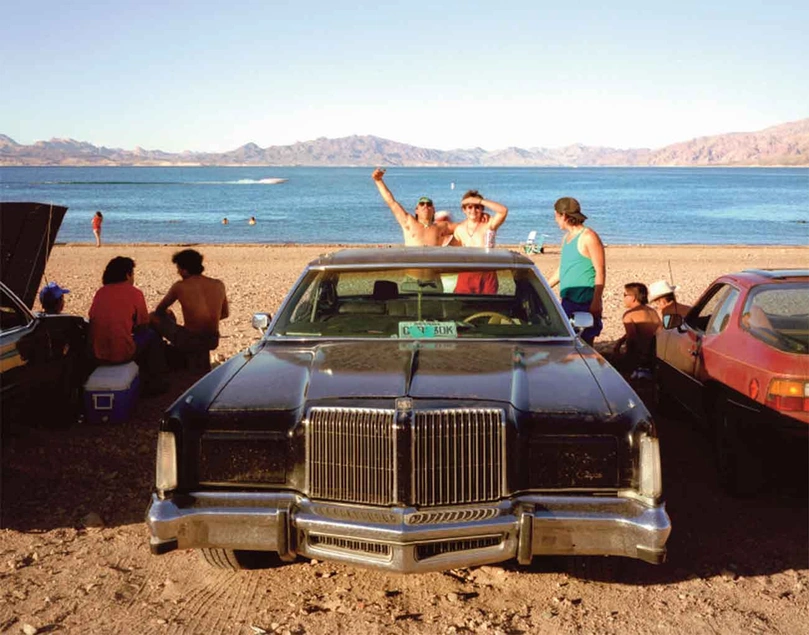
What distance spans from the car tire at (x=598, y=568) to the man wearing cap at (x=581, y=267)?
3127 mm

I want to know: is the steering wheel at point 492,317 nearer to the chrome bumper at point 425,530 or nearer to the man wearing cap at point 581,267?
the chrome bumper at point 425,530

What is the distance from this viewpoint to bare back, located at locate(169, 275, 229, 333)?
846cm

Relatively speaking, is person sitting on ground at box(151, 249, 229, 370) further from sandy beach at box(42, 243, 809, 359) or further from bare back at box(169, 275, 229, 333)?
sandy beach at box(42, 243, 809, 359)

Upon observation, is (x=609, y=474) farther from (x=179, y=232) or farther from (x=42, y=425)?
(x=179, y=232)

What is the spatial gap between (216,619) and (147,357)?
443cm

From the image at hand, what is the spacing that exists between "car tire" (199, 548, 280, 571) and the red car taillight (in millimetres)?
3019

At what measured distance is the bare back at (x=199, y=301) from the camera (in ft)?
27.8

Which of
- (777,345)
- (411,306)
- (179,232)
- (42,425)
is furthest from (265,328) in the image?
(179,232)

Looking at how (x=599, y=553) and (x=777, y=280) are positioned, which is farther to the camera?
(x=777, y=280)

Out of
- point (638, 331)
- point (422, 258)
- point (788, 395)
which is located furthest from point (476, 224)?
point (788, 395)

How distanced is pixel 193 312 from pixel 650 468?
5.80 m

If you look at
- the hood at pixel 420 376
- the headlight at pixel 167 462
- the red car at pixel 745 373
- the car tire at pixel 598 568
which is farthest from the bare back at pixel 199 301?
the car tire at pixel 598 568

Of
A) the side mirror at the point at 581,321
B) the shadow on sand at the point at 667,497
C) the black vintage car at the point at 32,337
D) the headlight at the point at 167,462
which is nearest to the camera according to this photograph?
the headlight at the point at 167,462

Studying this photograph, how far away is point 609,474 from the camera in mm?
3705
